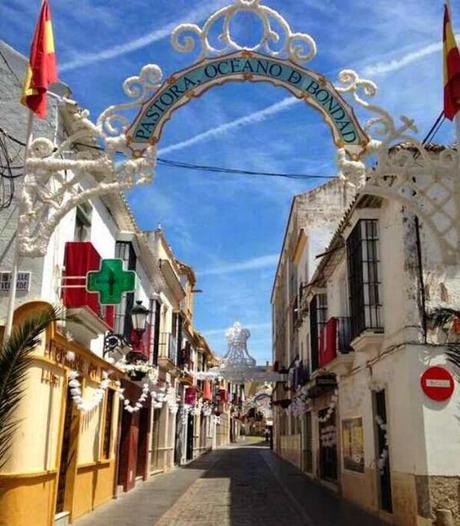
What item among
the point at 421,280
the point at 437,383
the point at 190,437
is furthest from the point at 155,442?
the point at 421,280

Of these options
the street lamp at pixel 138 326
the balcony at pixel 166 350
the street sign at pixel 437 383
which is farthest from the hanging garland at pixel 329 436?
the street sign at pixel 437 383

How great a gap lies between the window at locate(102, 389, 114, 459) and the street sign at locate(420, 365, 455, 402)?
7.00 meters

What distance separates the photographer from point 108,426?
1402 centimetres

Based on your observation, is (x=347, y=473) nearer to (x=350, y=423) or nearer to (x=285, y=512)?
(x=350, y=423)

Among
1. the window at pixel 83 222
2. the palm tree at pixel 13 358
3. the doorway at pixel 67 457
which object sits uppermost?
the window at pixel 83 222

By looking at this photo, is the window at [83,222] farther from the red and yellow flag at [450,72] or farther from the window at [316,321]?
the window at [316,321]

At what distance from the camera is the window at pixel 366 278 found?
41.0 feet

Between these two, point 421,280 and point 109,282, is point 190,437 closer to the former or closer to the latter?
point 421,280

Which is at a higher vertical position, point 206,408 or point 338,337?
point 338,337

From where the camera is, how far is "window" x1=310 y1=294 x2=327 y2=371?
19.3 metres

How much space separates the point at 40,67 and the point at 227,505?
10.6m

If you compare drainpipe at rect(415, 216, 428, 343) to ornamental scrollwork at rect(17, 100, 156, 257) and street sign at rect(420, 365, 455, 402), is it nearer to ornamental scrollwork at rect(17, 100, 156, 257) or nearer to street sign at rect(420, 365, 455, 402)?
street sign at rect(420, 365, 455, 402)

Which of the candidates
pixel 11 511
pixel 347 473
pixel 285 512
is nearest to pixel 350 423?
pixel 347 473

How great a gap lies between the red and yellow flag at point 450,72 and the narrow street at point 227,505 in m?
7.64
